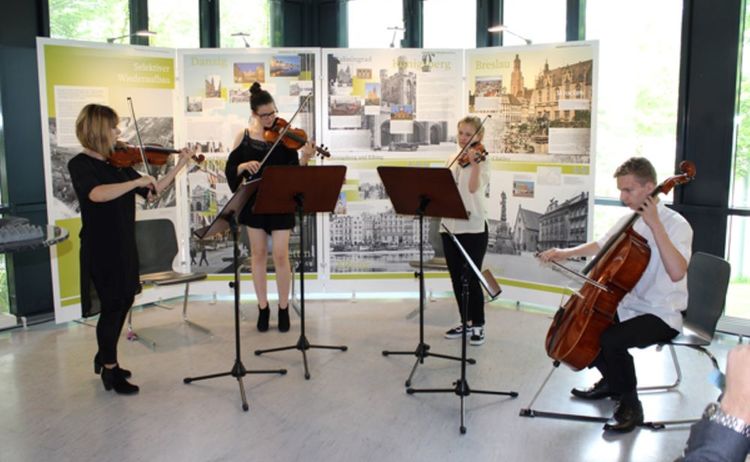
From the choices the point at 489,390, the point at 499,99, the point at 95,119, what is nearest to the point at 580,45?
the point at 499,99

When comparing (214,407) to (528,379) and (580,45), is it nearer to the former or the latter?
(528,379)

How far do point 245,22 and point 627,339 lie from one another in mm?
4759

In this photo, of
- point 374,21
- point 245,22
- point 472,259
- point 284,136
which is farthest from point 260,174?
point 374,21

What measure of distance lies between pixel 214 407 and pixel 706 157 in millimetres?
3715

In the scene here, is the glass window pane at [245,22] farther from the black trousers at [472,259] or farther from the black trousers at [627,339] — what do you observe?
the black trousers at [627,339]

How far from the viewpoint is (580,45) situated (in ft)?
17.0

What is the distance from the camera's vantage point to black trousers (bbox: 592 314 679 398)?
3330 millimetres

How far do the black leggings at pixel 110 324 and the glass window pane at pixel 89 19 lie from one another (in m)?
2.64

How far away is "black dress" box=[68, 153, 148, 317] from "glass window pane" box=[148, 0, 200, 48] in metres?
2.64

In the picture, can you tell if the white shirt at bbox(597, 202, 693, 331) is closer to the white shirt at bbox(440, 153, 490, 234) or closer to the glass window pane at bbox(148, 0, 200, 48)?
the white shirt at bbox(440, 153, 490, 234)

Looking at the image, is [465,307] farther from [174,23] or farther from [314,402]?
[174,23]

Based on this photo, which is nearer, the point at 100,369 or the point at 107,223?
the point at 107,223

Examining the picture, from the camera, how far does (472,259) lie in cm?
462

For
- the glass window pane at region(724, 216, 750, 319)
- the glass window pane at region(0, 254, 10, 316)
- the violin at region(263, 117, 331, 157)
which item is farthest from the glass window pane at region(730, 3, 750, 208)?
Answer: the glass window pane at region(0, 254, 10, 316)
